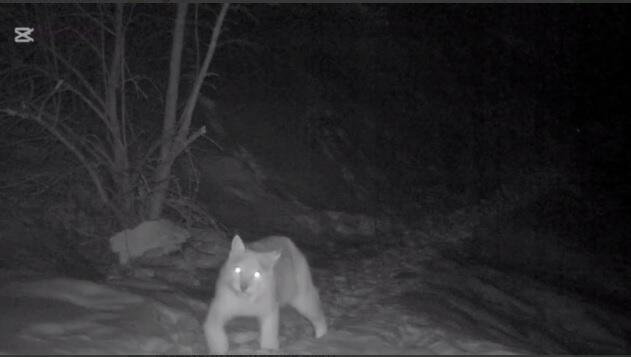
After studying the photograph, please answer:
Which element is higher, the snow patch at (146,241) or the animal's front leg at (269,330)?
the snow patch at (146,241)

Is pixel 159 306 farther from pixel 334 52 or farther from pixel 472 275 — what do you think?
pixel 334 52

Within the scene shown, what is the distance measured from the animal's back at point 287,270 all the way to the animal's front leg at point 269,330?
31cm

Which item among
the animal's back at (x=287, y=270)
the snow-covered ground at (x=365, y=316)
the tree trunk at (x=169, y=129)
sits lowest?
the snow-covered ground at (x=365, y=316)

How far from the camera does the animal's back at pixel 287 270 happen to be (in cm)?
813

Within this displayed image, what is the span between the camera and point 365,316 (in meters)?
10.3

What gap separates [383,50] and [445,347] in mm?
27201

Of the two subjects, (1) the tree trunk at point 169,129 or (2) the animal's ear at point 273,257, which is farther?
(1) the tree trunk at point 169,129

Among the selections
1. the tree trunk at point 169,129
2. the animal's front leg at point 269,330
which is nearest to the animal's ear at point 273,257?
the animal's front leg at point 269,330

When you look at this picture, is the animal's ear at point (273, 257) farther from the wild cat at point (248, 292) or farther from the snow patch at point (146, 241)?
the snow patch at point (146, 241)

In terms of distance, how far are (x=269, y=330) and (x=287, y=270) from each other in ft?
2.67

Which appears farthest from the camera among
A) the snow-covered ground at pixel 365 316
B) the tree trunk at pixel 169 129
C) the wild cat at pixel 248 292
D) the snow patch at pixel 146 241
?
the tree trunk at pixel 169 129

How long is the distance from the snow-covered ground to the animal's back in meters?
0.62

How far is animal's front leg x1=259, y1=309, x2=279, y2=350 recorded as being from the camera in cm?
775

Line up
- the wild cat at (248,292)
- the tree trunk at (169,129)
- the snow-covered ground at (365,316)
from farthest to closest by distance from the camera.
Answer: the tree trunk at (169,129), the snow-covered ground at (365,316), the wild cat at (248,292)
